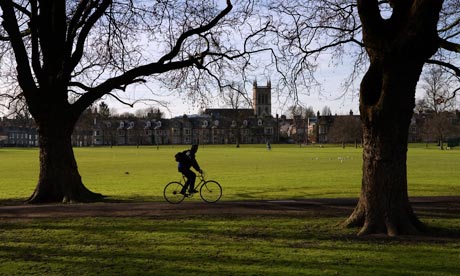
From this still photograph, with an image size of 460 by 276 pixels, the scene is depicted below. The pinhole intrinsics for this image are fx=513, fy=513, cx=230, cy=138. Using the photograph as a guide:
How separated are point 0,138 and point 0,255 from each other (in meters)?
169

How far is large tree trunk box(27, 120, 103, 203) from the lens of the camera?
665 inches

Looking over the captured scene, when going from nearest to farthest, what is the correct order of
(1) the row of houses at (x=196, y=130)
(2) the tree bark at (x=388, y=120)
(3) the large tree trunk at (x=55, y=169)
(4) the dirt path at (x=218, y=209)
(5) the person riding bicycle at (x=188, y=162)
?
(2) the tree bark at (x=388, y=120) < (4) the dirt path at (x=218, y=209) < (5) the person riding bicycle at (x=188, y=162) < (3) the large tree trunk at (x=55, y=169) < (1) the row of houses at (x=196, y=130)

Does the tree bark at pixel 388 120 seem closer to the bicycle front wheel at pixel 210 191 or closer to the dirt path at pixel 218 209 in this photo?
the dirt path at pixel 218 209

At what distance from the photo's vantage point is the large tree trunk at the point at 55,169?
16.9m

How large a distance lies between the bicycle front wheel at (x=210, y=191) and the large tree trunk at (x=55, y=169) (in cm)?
410

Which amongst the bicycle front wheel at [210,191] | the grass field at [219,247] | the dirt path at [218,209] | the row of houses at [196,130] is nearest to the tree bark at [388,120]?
the grass field at [219,247]

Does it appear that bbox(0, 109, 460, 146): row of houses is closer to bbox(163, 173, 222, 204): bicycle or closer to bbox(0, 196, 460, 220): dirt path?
bbox(163, 173, 222, 204): bicycle

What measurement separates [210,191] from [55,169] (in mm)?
5379

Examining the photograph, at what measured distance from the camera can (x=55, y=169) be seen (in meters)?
17.0

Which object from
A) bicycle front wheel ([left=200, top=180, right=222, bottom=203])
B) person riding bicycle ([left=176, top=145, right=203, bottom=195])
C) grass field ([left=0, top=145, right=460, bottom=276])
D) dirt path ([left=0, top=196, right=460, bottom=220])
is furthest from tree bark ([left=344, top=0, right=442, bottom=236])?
bicycle front wheel ([left=200, top=180, right=222, bottom=203])

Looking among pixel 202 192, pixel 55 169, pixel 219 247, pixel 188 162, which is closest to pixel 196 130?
pixel 55 169

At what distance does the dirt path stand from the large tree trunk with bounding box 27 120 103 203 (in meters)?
1.99

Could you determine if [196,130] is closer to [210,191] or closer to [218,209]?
[210,191]

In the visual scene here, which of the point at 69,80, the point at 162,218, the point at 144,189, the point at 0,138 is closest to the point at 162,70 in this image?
the point at 69,80
